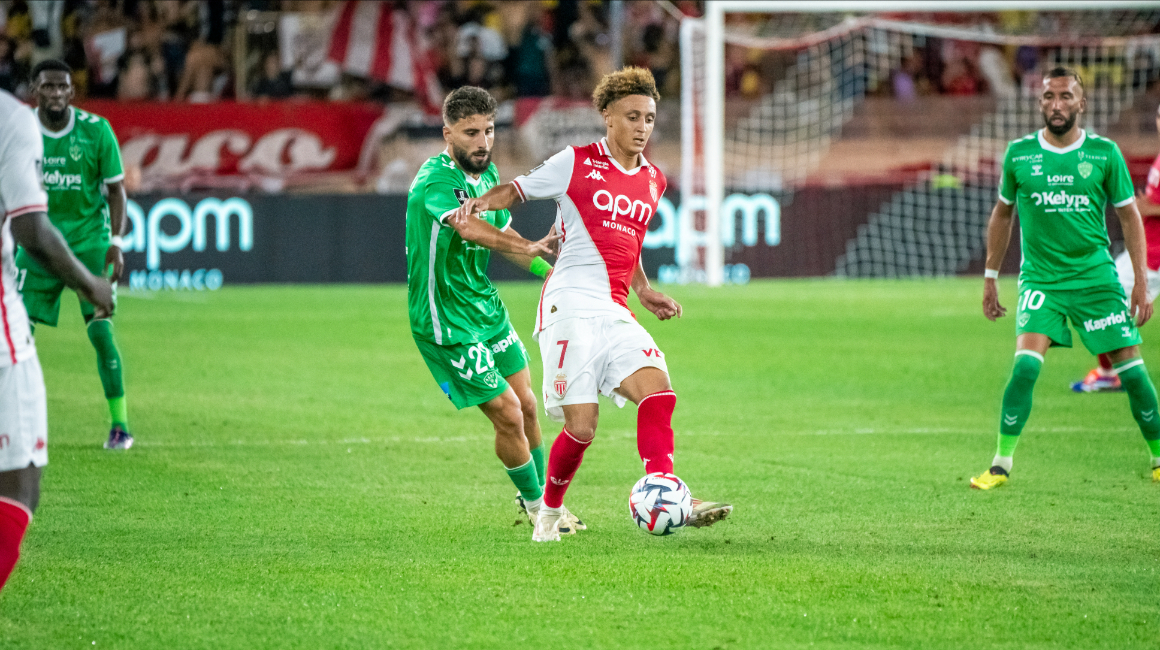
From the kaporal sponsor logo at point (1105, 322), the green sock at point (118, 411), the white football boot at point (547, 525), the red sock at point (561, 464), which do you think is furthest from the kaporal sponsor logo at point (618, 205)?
the green sock at point (118, 411)

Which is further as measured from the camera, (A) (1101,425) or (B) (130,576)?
(A) (1101,425)

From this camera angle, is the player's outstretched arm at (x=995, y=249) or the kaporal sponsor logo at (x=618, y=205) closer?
the kaporal sponsor logo at (x=618, y=205)

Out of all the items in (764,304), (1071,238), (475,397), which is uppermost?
(1071,238)

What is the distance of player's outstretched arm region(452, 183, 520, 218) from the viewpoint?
560cm

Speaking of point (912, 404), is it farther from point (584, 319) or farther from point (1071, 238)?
point (584, 319)

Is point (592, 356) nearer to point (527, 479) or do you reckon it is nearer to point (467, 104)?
point (527, 479)

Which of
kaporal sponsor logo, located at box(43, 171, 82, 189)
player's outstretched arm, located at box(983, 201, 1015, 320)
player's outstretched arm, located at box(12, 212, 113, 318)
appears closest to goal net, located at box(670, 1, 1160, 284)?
kaporal sponsor logo, located at box(43, 171, 82, 189)

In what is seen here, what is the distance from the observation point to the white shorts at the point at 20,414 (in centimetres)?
400

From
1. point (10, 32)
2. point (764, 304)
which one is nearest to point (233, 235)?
point (10, 32)

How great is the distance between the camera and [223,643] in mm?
4355

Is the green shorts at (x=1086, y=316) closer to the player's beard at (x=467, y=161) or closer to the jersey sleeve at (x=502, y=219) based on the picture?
the jersey sleeve at (x=502, y=219)

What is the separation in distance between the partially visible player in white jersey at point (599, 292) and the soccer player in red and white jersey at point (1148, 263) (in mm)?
4993

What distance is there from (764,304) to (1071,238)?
10.8 metres

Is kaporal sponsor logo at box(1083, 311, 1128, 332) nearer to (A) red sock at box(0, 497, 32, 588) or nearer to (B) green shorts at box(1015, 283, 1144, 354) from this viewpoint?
(B) green shorts at box(1015, 283, 1144, 354)
